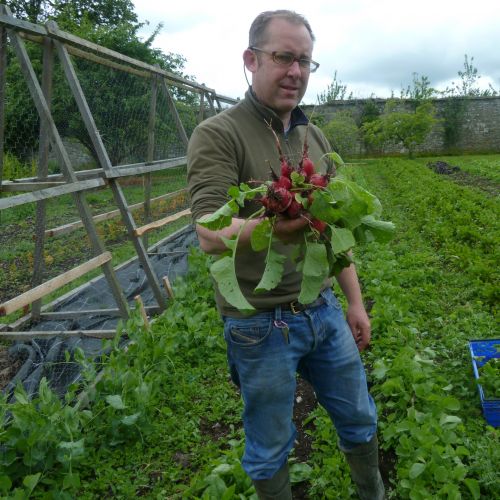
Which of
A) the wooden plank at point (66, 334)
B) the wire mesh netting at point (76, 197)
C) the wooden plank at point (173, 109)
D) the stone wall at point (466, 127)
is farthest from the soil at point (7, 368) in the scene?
the stone wall at point (466, 127)

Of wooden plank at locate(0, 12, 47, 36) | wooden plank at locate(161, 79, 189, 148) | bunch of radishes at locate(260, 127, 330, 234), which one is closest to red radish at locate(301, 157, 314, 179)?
bunch of radishes at locate(260, 127, 330, 234)

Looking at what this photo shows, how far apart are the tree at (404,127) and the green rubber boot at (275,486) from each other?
24.8m

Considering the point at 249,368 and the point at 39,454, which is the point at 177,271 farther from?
the point at 249,368

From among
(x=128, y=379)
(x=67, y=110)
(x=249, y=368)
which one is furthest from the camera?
(x=67, y=110)

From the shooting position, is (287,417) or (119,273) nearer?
(287,417)

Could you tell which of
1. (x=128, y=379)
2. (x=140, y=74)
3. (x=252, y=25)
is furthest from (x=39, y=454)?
(x=140, y=74)

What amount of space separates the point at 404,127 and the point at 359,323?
24.4 meters

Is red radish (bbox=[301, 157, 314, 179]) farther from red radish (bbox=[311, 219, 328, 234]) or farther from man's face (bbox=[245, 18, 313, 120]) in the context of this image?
man's face (bbox=[245, 18, 313, 120])

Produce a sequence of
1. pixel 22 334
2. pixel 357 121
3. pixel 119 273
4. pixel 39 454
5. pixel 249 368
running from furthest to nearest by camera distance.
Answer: pixel 357 121 < pixel 119 273 < pixel 22 334 < pixel 39 454 < pixel 249 368

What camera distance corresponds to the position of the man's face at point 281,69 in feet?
6.36

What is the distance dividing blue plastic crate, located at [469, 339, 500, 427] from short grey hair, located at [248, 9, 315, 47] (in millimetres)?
2358

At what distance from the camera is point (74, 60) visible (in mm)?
5273

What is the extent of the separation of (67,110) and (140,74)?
1.43 m

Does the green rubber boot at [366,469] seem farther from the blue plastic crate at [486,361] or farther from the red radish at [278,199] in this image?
the red radish at [278,199]
